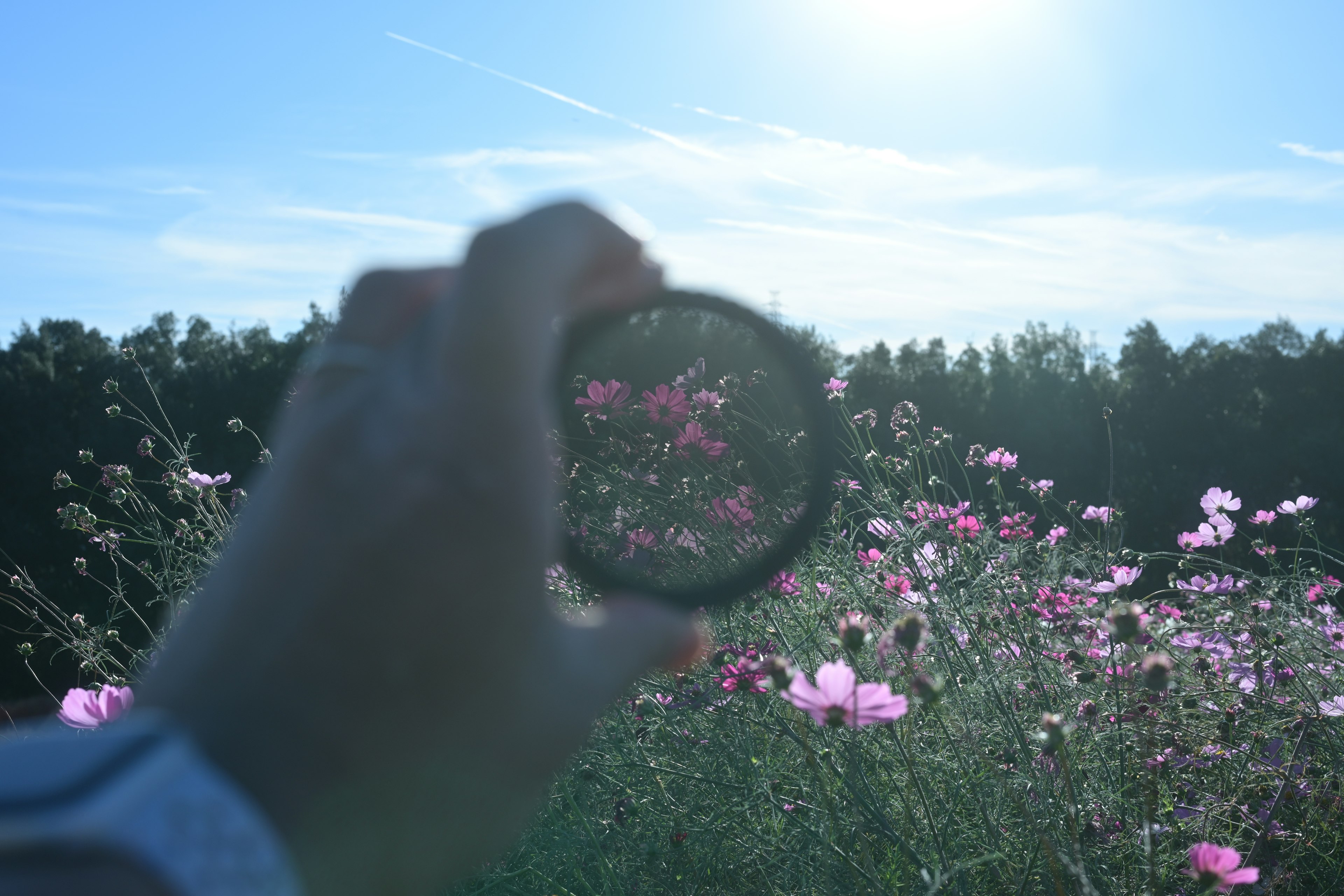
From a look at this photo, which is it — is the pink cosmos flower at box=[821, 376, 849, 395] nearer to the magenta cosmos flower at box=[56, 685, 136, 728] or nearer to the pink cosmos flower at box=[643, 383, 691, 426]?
the pink cosmos flower at box=[643, 383, 691, 426]

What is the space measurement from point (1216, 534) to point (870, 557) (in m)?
1.30

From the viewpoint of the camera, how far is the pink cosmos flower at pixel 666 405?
2664 mm

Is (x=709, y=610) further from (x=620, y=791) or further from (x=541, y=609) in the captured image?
(x=541, y=609)

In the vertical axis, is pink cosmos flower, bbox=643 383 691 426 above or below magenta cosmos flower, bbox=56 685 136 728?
above

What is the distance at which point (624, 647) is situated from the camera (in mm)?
712

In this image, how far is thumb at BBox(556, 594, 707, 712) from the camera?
0.69m

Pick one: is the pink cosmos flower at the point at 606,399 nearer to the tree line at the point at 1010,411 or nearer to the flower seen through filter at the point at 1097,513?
the flower seen through filter at the point at 1097,513

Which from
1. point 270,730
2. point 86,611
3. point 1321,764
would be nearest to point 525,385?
point 270,730

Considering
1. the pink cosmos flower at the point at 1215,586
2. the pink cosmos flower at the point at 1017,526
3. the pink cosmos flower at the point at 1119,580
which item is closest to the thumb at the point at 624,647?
the pink cosmos flower at the point at 1119,580

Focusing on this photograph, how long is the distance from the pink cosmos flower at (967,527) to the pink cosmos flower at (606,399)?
1.15 metres

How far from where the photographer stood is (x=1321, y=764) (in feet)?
8.02

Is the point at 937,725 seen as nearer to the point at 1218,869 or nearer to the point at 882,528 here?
the point at 882,528

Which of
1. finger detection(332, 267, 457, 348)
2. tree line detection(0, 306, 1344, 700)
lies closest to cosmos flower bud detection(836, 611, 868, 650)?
finger detection(332, 267, 457, 348)

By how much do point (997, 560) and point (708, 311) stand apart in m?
1.74
